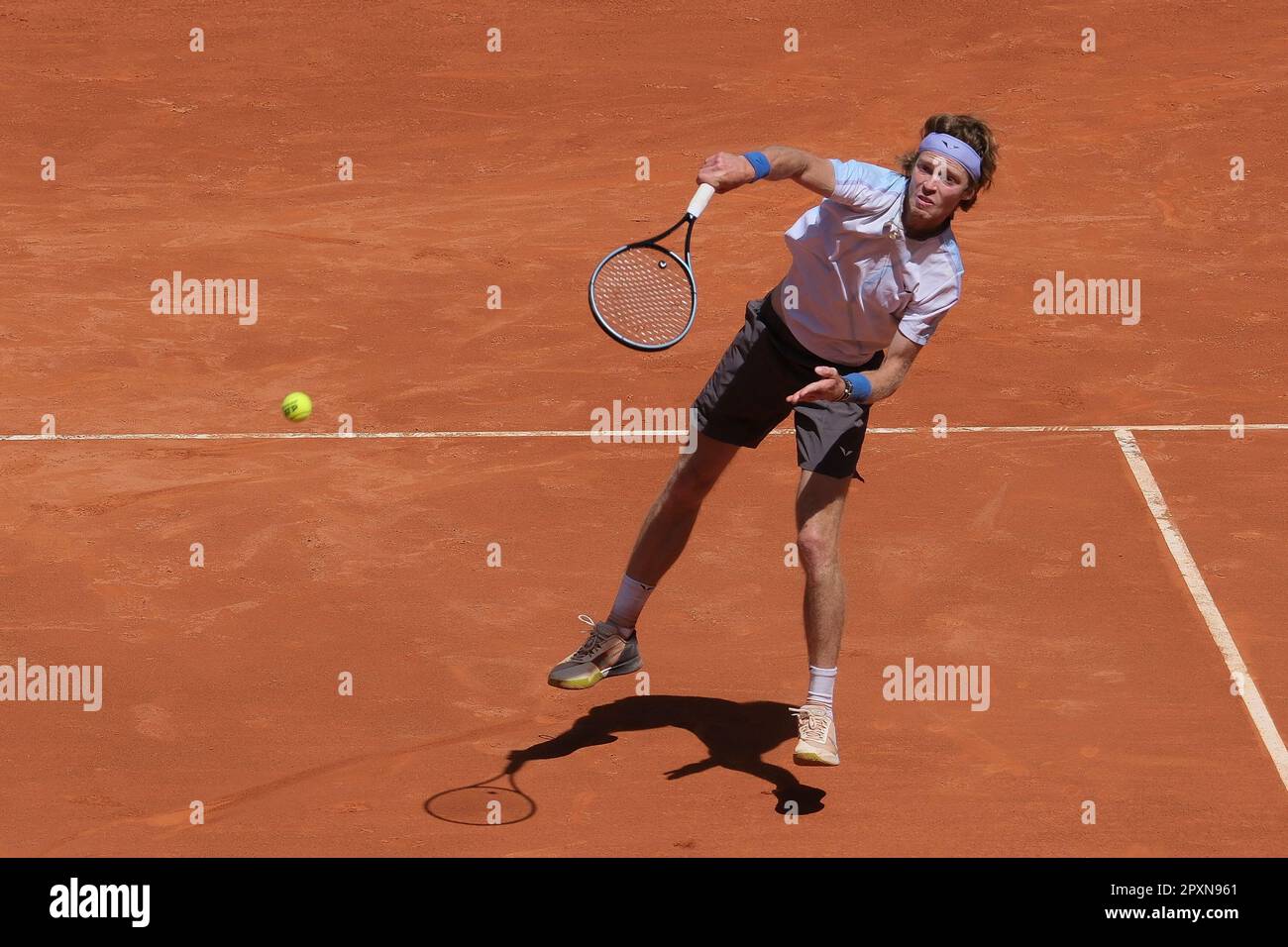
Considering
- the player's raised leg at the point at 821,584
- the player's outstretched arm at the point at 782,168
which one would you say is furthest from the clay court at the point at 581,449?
the player's outstretched arm at the point at 782,168

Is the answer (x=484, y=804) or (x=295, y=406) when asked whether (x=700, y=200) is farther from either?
(x=295, y=406)

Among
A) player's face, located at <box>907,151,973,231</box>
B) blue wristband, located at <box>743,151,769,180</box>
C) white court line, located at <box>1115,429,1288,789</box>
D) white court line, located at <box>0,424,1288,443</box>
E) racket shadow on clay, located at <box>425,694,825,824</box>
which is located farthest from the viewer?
white court line, located at <box>0,424,1288,443</box>

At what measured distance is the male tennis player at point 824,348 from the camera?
21.0 feet

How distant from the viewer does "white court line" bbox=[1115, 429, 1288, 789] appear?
7.21 m

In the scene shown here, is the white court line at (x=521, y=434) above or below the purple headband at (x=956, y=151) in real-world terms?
below

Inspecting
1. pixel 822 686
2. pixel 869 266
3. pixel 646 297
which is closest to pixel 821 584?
pixel 822 686

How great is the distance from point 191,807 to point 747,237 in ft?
27.5

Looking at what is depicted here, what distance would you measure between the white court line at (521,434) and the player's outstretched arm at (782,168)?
4.23m

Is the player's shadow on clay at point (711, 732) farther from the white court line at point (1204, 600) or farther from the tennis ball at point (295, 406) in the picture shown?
the tennis ball at point (295, 406)

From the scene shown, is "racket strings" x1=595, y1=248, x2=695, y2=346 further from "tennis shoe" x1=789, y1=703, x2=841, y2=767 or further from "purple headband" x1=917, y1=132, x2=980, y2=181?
"tennis shoe" x1=789, y1=703, x2=841, y2=767

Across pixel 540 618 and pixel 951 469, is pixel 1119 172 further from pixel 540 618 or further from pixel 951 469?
pixel 540 618

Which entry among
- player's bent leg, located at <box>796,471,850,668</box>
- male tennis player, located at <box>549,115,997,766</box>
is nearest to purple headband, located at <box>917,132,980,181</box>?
male tennis player, located at <box>549,115,997,766</box>

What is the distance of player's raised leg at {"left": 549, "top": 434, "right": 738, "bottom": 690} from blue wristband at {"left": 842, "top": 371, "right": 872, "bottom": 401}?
2.69ft

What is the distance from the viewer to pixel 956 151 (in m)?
6.38
